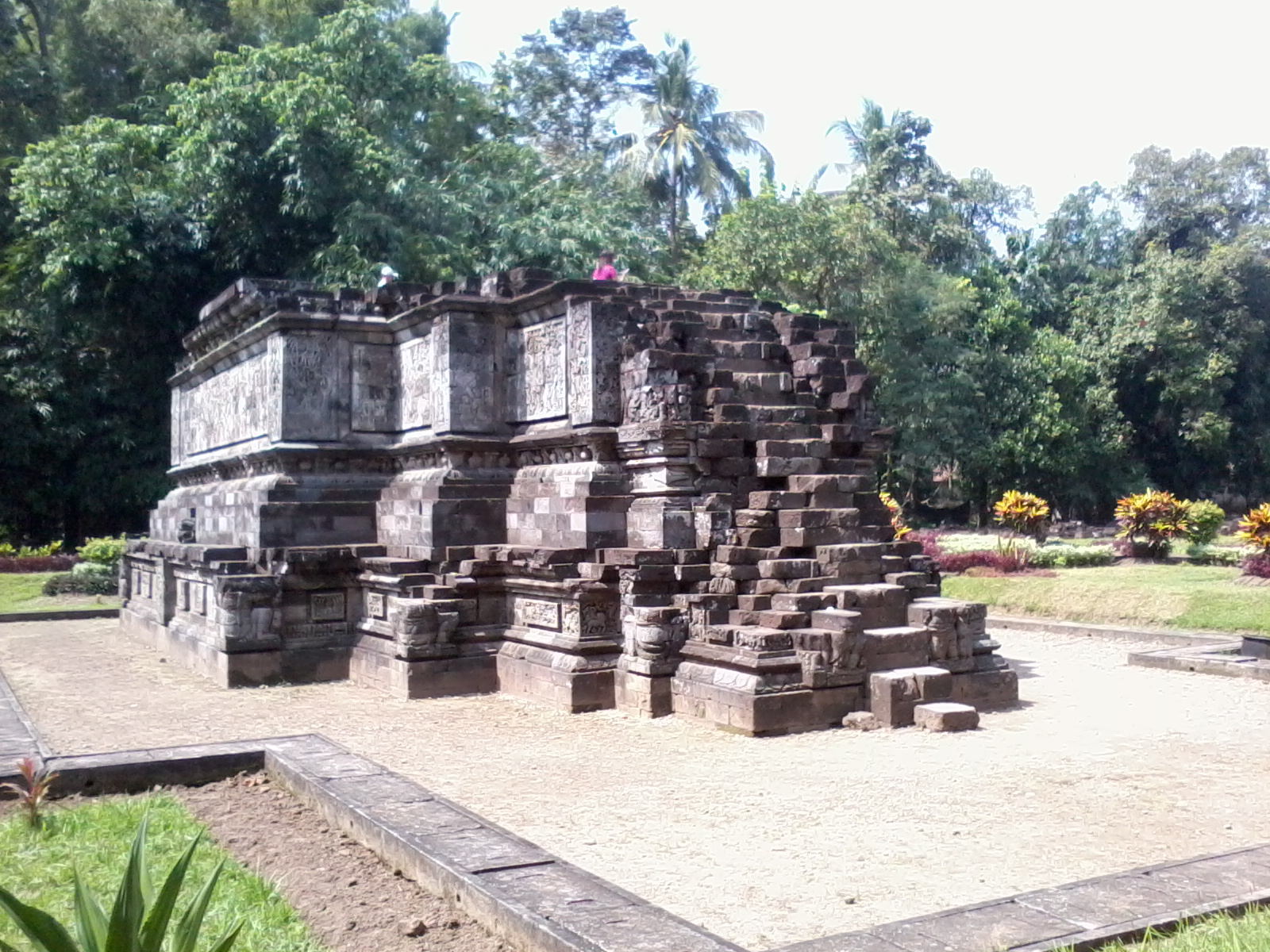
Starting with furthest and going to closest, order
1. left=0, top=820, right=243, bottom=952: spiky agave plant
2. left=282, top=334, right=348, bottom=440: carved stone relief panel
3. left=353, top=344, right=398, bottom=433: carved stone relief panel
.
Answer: left=353, top=344, right=398, bottom=433: carved stone relief panel, left=282, top=334, right=348, bottom=440: carved stone relief panel, left=0, top=820, right=243, bottom=952: spiky agave plant

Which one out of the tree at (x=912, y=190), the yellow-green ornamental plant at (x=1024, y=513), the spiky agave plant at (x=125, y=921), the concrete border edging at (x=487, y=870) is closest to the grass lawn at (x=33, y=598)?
the concrete border edging at (x=487, y=870)

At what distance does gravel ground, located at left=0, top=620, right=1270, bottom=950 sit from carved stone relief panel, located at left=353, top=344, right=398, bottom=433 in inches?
105

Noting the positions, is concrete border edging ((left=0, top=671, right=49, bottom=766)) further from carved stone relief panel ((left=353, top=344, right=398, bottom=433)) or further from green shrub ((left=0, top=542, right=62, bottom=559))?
green shrub ((left=0, top=542, right=62, bottom=559))

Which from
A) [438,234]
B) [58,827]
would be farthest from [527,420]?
[438,234]

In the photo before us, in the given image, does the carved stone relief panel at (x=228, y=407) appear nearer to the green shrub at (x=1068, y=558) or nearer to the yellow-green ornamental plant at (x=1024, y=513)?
the green shrub at (x=1068, y=558)

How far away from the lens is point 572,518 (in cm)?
970

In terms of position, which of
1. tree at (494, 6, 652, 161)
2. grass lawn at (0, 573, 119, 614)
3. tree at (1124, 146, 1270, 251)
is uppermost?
tree at (494, 6, 652, 161)

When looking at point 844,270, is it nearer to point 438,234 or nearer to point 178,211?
point 438,234

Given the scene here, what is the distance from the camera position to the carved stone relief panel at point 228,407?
1229cm

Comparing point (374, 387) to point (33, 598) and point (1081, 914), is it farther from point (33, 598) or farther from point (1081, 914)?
point (33, 598)

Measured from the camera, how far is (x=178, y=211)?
74.1ft

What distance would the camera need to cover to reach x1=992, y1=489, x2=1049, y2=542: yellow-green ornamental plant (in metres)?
21.0

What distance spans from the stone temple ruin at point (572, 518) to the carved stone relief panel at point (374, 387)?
0.02 metres

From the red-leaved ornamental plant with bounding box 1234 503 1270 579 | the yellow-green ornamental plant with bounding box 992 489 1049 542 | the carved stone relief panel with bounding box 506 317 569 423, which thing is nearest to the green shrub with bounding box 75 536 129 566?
the carved stone relief panel with bounding box 506 317 569 423
